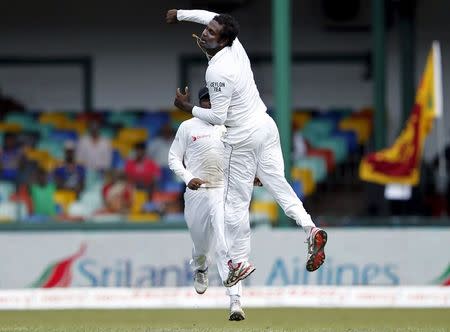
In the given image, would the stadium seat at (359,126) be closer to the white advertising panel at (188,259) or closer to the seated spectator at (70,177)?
the seated spectator at (70,177)

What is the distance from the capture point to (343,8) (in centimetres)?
2181

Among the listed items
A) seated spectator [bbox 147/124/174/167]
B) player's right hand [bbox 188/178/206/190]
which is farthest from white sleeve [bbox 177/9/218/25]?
seated spectator [bbox 147/124/174/167]

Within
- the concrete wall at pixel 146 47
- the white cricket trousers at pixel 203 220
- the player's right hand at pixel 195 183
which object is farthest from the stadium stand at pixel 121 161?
the player's right hand at pixel 195 183

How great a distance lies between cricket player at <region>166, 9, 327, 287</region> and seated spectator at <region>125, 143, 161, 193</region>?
23.0 ft

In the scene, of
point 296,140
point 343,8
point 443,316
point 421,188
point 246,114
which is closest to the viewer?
point 246,114

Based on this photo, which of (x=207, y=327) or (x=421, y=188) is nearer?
(x=207, y=327)

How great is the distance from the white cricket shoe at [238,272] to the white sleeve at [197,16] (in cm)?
183

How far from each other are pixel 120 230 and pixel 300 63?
22.3ft

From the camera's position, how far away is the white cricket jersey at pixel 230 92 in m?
9.90

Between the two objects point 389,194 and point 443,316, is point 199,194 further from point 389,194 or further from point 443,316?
point 389,194

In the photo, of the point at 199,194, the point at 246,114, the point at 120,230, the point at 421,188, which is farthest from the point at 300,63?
the point at 246,114

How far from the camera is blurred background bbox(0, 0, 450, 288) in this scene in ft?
51.1

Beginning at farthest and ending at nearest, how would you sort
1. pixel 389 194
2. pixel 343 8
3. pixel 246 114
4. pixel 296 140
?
pixel 343 8
pixel 296 140
pixel 389 194
pixel 246 114

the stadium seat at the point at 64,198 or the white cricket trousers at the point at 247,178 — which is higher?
the white cricket trousers at the point at 247,178
